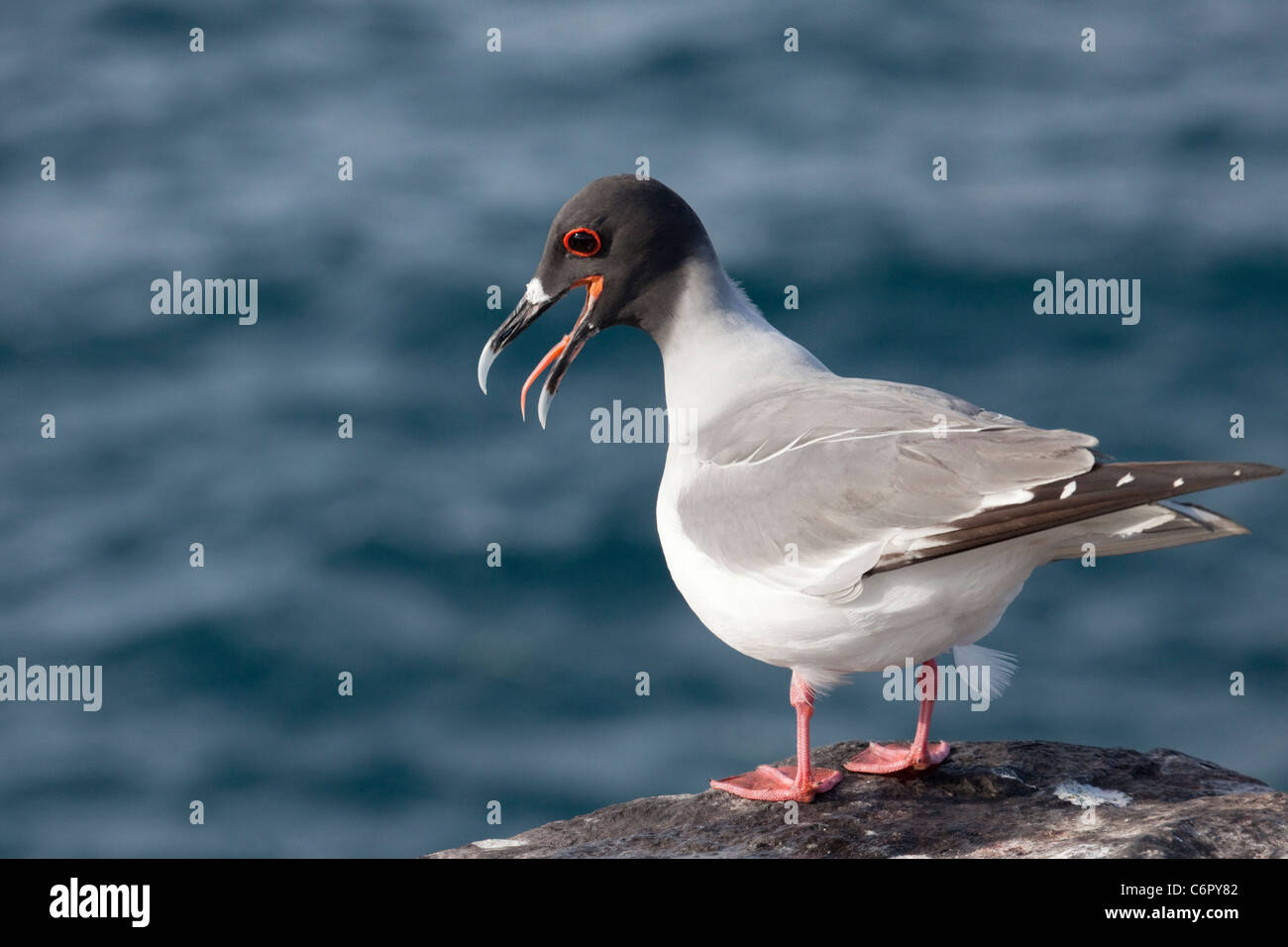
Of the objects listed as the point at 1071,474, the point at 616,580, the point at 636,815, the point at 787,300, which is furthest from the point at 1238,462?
the point at 787,300

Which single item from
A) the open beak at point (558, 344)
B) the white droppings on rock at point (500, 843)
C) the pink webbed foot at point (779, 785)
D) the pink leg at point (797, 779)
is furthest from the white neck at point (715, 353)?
the white droppings on rock at point (500, 843)

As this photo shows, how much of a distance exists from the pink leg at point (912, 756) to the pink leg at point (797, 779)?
228mm

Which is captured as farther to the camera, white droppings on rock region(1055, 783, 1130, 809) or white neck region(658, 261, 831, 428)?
white neck region(658, 261, 831, 428)

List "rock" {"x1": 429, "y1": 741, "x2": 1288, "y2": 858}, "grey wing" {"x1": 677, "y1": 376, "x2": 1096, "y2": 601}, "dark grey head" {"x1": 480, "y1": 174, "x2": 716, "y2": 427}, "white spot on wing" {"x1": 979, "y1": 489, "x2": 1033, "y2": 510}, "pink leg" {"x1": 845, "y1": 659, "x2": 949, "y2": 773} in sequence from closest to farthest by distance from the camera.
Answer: "white spot on wing" {"x1": 979, "y1": 489, "x2": 1033, "y2": 510}, "grey wing" {"x1": 677, "y1": 376, "x2": 1096, "y2": 601}, "rock" {"x1": 429, "y1": 741, "x2": 1288, "y2": 858}, "dark grey head" {"x1": 480, "y1": 174, "x2": 716, "y2": 427}, "pink leg" {"x1": 845, "y1": 659, "x2": 949, "y2": 773}

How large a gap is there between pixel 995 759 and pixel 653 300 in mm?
3063

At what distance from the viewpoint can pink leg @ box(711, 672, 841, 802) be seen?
7.66m

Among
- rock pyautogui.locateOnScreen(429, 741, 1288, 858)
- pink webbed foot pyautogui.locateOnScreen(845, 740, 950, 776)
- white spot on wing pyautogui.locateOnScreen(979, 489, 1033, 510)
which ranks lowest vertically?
rock pyautogui.locateOnScreen(429, 741, 1288, 858)

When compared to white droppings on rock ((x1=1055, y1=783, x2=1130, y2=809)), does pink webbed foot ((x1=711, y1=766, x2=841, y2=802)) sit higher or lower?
higher

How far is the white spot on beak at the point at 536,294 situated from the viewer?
8172 mm

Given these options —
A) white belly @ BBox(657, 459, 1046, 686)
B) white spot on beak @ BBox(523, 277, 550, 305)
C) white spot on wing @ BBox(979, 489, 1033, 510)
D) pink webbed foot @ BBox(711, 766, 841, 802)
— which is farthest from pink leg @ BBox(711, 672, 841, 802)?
white spot on beak @ BBox(523, 277, 550, 305)

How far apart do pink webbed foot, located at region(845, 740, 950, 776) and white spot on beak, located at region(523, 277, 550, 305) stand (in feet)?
9.68

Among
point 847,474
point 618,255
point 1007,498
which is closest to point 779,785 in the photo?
point 847,474

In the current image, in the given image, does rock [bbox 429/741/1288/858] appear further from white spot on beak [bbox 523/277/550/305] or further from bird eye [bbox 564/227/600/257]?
bird eye [bbox 564/227/600/257]

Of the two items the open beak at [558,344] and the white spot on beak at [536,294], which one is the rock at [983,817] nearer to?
the open beak at [558,344]
